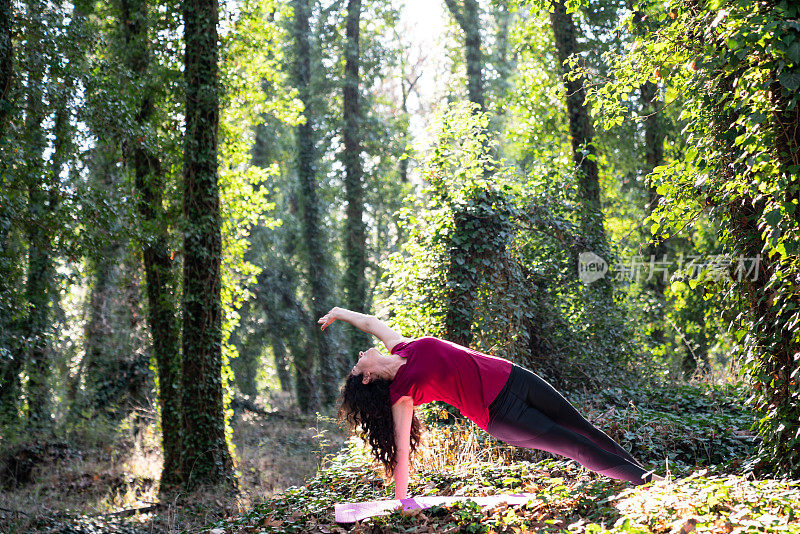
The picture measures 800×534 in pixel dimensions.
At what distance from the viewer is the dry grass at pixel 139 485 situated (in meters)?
8.28

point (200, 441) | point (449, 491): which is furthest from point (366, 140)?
point (449, 491)

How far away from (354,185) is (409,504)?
17366mm

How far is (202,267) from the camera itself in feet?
32.6

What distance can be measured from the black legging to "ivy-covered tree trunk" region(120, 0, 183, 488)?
7.69 meters

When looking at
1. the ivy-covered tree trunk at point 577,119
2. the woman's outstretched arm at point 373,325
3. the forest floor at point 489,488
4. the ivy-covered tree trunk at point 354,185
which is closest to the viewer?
the forest floor at point 489,488

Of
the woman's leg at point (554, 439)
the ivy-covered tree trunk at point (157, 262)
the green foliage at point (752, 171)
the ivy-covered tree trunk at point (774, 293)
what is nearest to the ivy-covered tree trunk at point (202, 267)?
the ivy-covered tree trunk at point (157, 262)

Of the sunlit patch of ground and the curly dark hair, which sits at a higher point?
the curly dark hair

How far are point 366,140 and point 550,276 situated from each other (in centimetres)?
1314

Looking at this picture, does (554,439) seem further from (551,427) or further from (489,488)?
(489,488)

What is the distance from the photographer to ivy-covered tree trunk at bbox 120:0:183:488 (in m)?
11.1

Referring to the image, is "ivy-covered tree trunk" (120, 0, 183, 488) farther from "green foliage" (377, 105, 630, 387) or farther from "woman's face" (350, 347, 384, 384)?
"woman's face" (350, 347, 384, 384)

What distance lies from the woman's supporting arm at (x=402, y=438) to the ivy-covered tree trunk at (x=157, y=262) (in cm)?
712

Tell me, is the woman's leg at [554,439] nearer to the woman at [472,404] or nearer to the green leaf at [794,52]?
the woman at [472,404]

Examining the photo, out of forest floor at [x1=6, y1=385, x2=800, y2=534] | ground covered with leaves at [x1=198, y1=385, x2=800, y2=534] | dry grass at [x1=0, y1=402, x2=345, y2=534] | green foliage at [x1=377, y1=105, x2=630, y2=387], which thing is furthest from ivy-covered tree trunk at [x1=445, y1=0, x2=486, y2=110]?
ground covered with leaves at [x1=198, y1=385, x2=800, y2=534]
